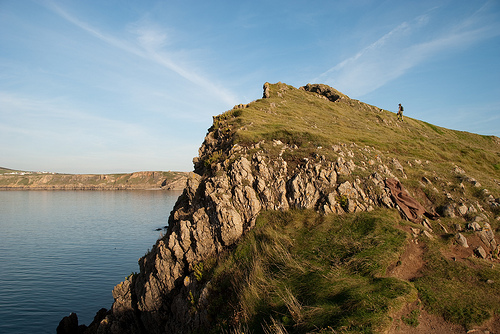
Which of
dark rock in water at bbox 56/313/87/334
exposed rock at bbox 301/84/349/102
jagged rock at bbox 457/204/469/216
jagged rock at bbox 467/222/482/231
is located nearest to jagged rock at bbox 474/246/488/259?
jagged rock at bbox 467/222/482/231

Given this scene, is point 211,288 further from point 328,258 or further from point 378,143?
point 378,143

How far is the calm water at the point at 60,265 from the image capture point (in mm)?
28453

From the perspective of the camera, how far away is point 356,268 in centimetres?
1262

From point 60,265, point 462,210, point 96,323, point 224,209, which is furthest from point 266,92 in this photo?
point 60,265

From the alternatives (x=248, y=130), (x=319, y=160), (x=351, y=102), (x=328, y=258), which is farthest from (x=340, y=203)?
(x=351, y=102)

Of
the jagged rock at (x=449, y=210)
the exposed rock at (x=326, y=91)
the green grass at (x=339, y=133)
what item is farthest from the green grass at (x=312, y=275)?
the exposed rock at (x=326, y=91)

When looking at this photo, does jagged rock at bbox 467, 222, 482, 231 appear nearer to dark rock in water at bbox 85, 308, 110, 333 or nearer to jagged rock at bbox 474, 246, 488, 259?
jagged rock at bbox 474, 246, 488, 259

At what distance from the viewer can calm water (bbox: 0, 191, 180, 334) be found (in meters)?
28.5

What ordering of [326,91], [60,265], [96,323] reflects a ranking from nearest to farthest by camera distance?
1. [96,323]
2. [60,265]
3. [326,91]

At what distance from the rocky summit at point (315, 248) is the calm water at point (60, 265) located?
5223 millimetres

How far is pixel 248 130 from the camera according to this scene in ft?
82.2

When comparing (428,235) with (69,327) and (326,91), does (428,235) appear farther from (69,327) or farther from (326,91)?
(326,91)

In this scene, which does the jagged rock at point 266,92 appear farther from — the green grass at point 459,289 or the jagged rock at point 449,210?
the green grass at point 459,289

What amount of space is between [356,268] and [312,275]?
187 centimetres
